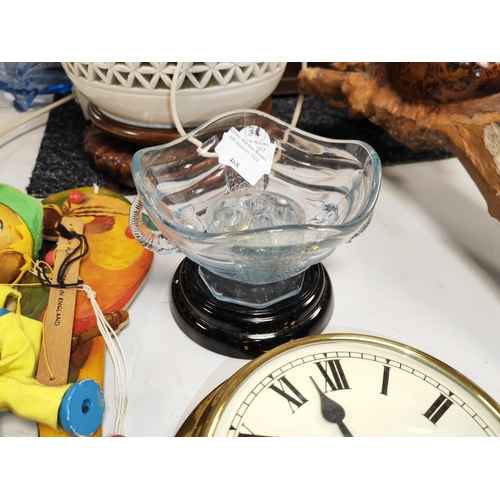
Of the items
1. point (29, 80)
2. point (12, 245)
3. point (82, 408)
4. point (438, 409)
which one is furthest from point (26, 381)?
point (29, 80)

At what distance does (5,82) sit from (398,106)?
81 cm

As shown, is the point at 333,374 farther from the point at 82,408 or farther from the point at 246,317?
the point at 82,408

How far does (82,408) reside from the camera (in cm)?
53

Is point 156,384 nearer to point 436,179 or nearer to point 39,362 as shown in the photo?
point 39,362

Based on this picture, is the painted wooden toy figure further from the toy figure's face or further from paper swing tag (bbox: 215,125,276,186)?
paper swing tag (bbox: 215,125,276,186)

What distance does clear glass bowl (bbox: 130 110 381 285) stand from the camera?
559 mm

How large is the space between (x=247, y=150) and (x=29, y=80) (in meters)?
0.65

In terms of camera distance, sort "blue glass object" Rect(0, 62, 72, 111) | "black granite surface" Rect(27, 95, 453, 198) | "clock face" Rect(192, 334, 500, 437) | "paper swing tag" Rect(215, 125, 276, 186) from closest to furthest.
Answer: "clock face" Rect(192, 334, 500, 437), "paper swing tag" Rect(215, 125, 276, 186), "black granite surface" Rect(27, 95, 453, 198), "blue glass object" Rect(0, 62, 72, 111)

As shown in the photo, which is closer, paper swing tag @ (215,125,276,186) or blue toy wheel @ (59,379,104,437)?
blue toy wheel @ (59,379,104,437)

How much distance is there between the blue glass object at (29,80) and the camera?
107cm

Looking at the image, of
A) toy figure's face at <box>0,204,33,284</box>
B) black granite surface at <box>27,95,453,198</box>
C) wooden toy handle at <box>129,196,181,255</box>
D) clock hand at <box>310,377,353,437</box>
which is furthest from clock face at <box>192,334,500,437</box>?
black granite surface at <box>27,95,453,198</box>

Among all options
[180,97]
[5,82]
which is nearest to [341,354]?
[180,97]

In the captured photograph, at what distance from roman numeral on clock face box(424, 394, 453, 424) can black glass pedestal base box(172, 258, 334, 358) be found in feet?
0.56

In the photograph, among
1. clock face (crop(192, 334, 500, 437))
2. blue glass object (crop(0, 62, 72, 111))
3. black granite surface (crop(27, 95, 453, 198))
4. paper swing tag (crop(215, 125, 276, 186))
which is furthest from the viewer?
blue glass object (crop(0, 62, 72, 111))
